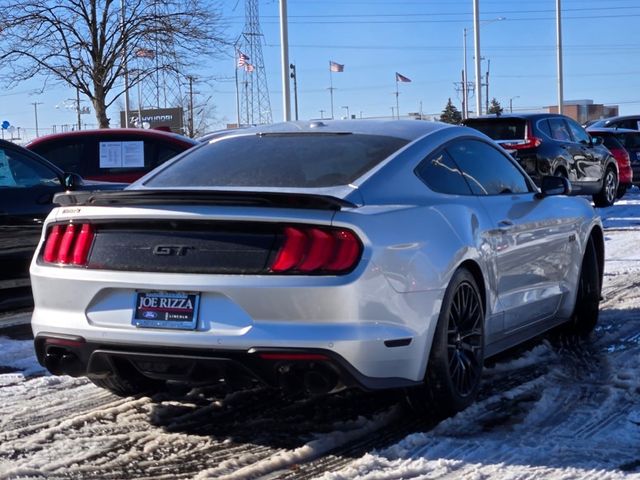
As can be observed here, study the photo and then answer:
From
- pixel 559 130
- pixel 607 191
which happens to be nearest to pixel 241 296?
pixel 559 130

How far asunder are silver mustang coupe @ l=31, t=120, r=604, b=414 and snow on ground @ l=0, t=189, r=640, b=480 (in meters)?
0.28

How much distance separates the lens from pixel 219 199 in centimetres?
405

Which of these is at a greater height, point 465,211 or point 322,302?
point 465,211

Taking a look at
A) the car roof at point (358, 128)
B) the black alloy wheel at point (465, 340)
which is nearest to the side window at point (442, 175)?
the car roof at point (358, 128)

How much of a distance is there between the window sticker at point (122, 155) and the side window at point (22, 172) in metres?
3.10

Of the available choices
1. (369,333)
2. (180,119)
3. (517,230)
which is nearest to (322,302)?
(369,333)

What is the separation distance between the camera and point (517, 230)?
17.6ft

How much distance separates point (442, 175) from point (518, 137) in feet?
34.6

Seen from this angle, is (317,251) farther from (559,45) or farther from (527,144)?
(559,45)

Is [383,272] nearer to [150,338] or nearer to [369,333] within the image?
[369,333]

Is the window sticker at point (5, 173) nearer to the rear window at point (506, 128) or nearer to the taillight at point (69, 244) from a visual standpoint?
the taillight at point (69, 244)

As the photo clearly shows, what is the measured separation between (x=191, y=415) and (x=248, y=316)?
→ 1036 millimetres

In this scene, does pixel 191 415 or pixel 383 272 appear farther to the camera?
pixel 191 415

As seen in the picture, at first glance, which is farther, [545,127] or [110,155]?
[545,127]
